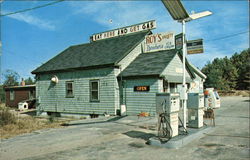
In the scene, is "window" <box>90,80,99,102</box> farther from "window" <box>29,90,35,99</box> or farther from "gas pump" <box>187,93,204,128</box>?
"window" <box>29,90,35,99</box>

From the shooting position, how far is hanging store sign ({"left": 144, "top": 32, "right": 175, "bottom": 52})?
17516mm

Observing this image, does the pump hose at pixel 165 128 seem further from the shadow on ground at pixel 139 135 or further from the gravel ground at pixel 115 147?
the shadow on ground at pixel 139 135

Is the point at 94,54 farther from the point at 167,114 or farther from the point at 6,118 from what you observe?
the point at 167,114

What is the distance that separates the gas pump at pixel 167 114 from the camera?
7.52m

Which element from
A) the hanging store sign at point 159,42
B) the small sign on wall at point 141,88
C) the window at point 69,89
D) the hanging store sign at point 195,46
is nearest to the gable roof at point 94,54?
the hanging store sign at point 159,42

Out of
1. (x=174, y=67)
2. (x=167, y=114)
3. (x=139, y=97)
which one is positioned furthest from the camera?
(x=174, y=67)

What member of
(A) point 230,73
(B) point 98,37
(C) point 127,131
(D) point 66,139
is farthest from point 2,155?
(A) point 230,73

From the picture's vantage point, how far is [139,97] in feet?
50.3

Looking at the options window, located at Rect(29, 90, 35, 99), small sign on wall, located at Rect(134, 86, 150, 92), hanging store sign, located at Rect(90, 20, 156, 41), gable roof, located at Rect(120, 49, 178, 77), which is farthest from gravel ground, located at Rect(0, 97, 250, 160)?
window, located at Rect(29, 90, 35, 99)

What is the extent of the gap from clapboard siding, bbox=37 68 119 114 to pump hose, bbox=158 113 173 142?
832cm

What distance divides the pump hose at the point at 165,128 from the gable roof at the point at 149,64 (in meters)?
6.80

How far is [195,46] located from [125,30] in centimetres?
1424

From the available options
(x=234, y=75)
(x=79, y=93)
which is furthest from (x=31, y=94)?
(x=234, y=75)

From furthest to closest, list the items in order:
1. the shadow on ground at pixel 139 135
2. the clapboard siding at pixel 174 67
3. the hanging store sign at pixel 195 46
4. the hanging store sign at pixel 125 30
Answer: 1. the hanging store sign at pixel 125 30
2. the clapboard siding at pixel 174 67
3. the shadow on ground at pixel 139 135
4. the hanging store sign at pixel 195 46
